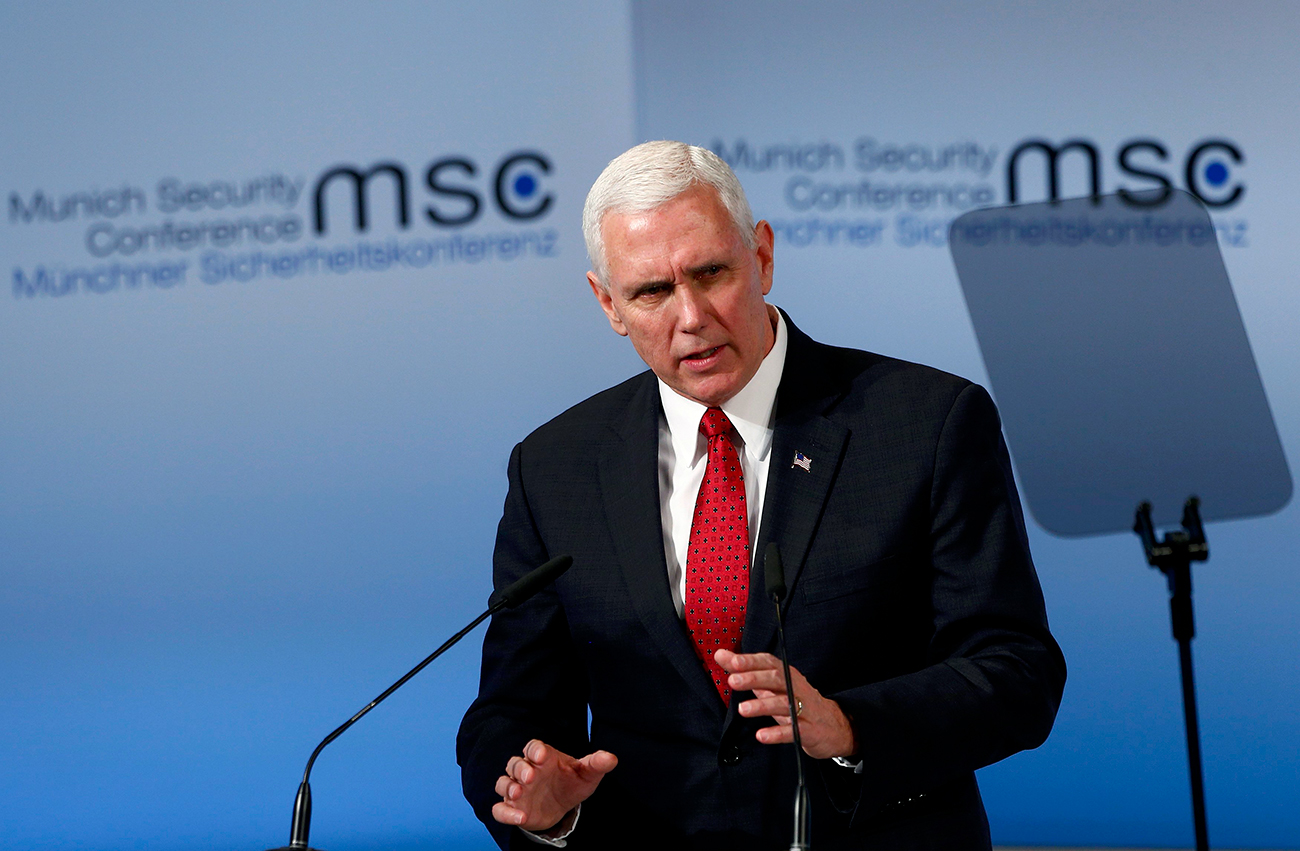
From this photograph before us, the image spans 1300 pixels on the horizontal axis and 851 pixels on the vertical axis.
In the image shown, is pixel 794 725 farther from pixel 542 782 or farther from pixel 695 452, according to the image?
pixel 695 452

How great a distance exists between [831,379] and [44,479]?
2.75 meters

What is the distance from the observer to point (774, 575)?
128cm

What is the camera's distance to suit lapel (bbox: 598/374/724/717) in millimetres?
1599

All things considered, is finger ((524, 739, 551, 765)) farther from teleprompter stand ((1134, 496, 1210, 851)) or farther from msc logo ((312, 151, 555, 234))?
msc logo ((312, 151, 555, 234))

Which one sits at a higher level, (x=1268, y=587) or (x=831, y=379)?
(x=831, y=379)

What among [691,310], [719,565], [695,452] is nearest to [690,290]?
[691,310]

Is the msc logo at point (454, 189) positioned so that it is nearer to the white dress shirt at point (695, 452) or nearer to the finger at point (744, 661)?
the white dress shirt at point (695, 452)

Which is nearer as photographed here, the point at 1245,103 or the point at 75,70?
the point at 1245,103

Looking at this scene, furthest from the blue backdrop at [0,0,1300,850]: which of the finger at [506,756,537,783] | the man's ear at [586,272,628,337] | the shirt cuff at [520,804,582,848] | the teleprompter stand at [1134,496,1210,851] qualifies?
the finger at [506,756,537,783]

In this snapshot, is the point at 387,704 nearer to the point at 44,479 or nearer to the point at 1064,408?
the point at 44,479

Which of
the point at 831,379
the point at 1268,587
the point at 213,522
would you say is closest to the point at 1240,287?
the point at 1268,587

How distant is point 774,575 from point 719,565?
1.14ft

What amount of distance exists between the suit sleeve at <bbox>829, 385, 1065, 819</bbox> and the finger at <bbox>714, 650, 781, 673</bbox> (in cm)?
16

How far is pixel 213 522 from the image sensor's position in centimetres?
346
